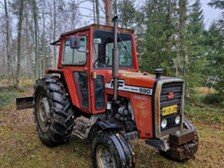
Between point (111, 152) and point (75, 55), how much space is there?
7.63ft

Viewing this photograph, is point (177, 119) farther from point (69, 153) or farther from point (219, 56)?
point (219, 56)

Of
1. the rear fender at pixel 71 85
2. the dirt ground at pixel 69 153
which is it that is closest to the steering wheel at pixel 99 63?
the rear fender at pixel 71 85

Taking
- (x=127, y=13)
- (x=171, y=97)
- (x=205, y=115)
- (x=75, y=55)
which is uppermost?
(x=127, y=13)

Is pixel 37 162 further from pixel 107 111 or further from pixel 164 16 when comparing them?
pixel 164 16

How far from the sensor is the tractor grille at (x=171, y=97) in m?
4.33

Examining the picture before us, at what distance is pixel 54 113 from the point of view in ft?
17.8

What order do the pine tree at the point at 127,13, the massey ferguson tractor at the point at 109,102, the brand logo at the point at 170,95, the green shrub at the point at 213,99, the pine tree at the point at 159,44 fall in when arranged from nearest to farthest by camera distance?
the massey ferguson tractor at the point at 109,102 → the brand logo at the point at 170,95 → the pine tree at the point at 159,44 → the green shrub at the point at 213,99 → the pine tree at the point at 127,13

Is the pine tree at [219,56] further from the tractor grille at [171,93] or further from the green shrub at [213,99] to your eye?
the tractor grille at [171,93]

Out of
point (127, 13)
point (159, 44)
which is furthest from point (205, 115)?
point (127, 13)

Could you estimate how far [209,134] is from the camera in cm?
748

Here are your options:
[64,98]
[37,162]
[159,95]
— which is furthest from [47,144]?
[159,95]

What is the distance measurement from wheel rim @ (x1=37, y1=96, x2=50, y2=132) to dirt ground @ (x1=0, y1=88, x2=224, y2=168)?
451 millimetres

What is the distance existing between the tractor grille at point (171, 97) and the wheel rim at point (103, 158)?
1.04m

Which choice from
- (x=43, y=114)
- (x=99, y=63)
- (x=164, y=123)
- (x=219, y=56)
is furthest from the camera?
(x=219, y=56)
